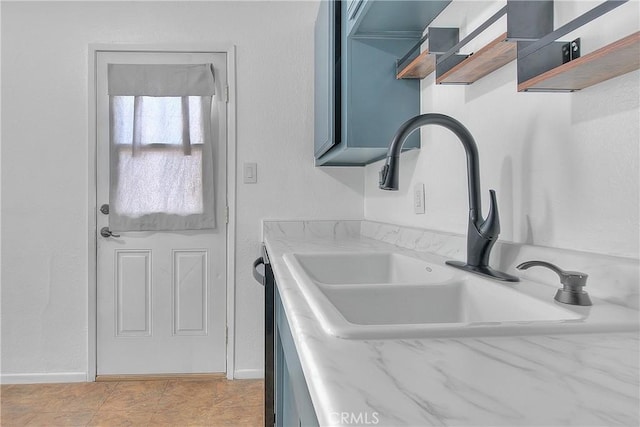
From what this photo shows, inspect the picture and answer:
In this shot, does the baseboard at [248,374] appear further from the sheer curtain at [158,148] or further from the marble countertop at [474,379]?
the marble countertop at [474,379]

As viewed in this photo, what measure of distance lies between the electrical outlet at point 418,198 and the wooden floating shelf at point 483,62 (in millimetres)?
499

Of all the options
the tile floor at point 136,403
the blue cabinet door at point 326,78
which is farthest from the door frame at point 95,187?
the blue cabinet door at point 326,78

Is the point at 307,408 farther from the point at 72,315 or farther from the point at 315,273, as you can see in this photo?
the point at 72,315

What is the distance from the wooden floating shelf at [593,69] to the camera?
0.67 metres

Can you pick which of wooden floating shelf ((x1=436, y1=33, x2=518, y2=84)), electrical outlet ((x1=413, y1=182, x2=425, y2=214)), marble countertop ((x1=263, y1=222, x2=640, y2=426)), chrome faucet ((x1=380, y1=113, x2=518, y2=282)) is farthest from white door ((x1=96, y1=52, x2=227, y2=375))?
marble countertop ((x1=263, y1=222, x2=640, y2=426))

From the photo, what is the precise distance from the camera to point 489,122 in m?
1.24

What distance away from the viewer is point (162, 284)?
260 cm

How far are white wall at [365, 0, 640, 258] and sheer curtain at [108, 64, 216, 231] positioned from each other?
1501 millimetres

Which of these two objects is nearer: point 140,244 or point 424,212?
point 424,212

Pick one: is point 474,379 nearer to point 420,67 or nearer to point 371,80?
point 420,67

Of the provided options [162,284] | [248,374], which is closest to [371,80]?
[162,284]

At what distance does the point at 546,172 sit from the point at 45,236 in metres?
2.58

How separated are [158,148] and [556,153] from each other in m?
2.14

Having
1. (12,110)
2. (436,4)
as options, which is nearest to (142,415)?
(12,110)
